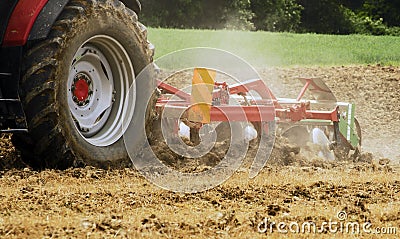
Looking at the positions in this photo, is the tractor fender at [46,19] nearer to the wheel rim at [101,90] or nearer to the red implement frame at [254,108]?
the wheel rim at [101,90]

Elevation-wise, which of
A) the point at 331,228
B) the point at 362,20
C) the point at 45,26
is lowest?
the point at 331,228

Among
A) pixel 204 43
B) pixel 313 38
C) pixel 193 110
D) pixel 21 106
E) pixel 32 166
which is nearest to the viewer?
pixel 21 106

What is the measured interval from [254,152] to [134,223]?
2860mm

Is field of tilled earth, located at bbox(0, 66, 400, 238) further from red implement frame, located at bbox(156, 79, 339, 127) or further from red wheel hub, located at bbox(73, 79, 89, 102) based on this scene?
red wheel hub, located at bbox(73, 79, 89, 102)

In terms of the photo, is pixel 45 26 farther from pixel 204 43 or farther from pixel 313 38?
pixel 313 38

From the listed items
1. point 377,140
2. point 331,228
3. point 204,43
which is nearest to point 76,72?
point 331,228

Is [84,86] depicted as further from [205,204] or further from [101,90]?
[205,204]

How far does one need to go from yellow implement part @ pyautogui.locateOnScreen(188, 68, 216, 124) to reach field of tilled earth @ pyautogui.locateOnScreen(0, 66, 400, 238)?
56 centimetres

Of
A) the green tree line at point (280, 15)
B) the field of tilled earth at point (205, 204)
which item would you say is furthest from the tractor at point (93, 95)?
the green tree line at point (280, 15)

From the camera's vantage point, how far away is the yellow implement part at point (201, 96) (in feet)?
20.0

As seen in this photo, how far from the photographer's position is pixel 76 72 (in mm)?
5621

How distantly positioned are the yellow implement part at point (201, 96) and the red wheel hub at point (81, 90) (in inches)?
34.2

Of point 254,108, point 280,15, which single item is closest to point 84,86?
point 254,108

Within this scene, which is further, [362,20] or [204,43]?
[362,20]
